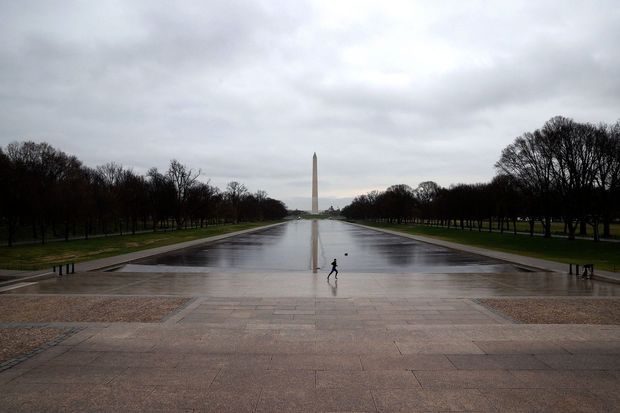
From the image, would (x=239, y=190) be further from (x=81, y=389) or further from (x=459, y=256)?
(x=81, y=389)

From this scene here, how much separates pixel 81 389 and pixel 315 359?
385 cm

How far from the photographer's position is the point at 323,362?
24.8 feet

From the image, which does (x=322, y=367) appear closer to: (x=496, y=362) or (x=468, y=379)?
(x=468, y=379)

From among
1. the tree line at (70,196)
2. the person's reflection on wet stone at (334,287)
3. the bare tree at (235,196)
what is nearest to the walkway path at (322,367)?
the person's reflection on wet stone at (334,287)

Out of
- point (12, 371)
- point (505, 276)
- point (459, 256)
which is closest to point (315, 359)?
point (12, 371)

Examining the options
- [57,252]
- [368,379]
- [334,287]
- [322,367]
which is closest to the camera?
[368,379]

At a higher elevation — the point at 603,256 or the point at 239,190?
the point at 239,190

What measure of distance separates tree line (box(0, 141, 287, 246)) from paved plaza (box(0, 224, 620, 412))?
3834 centimetres

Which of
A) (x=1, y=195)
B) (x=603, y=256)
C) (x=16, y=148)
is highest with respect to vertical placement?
(x=16, y=148)

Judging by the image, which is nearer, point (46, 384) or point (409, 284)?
point (46, 384)

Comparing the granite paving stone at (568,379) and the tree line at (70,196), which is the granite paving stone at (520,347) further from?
the tree line at (70,196)

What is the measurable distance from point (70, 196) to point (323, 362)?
157ft

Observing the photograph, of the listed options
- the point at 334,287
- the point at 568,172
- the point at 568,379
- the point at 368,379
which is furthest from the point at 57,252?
the point at 568,172

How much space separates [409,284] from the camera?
682 inches
